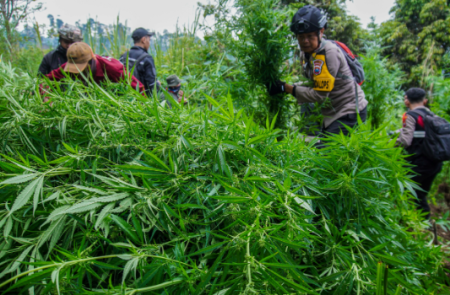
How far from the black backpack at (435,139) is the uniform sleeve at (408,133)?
0.35ft

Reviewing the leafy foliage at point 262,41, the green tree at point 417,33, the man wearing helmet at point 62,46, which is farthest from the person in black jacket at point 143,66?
the green tree at point 417,33

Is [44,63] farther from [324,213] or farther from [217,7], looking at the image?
[324,213]

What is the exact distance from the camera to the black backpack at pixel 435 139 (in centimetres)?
325

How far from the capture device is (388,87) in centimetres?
372

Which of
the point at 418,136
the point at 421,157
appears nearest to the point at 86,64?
the point at 418,136

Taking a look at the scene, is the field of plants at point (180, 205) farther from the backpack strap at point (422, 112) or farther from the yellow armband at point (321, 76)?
the backpack strap at point (422, 112)

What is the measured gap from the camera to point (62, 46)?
2.84 meters

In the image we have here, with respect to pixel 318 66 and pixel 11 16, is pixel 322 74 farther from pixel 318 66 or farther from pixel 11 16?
pixel 11 16

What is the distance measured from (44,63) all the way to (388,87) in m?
4.23

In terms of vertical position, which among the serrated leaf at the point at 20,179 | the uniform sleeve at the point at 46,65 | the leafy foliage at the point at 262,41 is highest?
the leafy foliage at the point at 262,41

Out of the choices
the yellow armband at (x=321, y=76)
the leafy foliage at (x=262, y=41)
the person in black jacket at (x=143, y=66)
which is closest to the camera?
the leafy foliage at (x=262, y=41)

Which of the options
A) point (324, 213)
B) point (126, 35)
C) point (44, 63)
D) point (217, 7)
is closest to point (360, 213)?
point (324, 213)

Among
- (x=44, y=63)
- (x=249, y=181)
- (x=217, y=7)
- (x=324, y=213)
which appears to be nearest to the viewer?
(x=249, y=181)

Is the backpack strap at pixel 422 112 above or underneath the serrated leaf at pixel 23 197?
underneath
